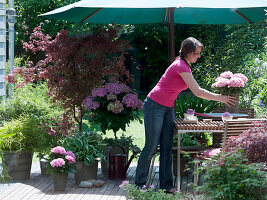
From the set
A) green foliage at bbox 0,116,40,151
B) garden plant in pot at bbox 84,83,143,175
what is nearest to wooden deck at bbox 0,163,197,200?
green foliage at bbox 0,116,40,151

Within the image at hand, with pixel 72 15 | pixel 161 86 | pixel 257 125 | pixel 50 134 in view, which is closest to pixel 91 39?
pixel 72 15

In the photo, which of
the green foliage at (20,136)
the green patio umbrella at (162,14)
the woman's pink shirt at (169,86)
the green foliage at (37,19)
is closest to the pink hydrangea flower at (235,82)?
the woman's pink shirt at (169,86)

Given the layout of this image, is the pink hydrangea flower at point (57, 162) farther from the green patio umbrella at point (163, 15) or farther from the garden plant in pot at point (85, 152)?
the green patio umbrella at point (163, 15)

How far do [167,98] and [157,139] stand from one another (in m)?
0.43

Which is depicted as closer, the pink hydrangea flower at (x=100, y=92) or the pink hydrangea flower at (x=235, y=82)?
the pink hydrangea flower at (x=235, y=82)

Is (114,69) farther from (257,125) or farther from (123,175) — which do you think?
(257,125)

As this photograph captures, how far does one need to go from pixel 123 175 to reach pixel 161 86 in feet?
5.05

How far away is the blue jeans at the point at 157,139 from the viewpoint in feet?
14.1

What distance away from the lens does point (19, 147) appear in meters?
5.33

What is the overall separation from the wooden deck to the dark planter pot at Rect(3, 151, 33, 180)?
4.9 inches

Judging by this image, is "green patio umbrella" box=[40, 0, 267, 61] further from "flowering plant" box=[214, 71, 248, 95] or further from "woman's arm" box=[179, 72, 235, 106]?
"woman's arm" box=[179, 72, 235, 106]

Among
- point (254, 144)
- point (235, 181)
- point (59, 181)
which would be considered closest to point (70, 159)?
point (59, 181)

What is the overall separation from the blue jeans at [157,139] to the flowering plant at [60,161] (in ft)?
2.68

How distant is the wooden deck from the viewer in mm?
4559
